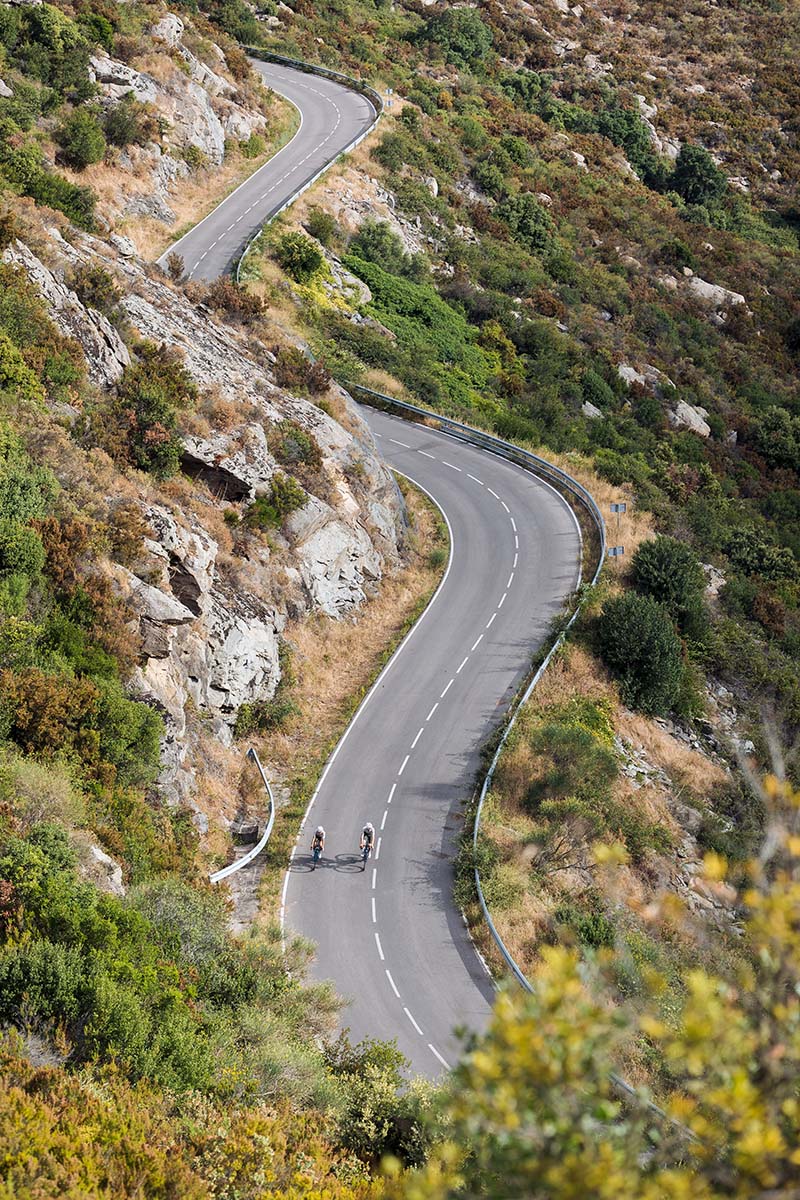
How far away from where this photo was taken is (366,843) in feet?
64.6

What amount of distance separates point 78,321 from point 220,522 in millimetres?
6349

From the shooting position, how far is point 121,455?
890 inches

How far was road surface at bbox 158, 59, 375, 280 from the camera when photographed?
137 feet

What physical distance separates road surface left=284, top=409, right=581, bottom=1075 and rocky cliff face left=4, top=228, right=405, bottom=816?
2.87 m

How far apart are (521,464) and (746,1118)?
35.5 m

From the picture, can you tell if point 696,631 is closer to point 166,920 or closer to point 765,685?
point 765,685

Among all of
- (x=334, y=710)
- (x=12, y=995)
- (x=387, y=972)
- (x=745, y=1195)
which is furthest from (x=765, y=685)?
(x=745, y=1195)

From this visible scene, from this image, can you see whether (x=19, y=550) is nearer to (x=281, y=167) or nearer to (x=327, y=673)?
(x=327, y=673)

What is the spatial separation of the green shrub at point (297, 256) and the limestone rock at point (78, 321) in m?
19.4

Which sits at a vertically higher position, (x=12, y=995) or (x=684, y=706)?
(x=12, y=995)

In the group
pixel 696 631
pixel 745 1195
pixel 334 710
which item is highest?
pixel 745 1195

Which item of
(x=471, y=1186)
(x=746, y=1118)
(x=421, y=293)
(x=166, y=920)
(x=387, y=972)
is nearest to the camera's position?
(x=746, y=1118)

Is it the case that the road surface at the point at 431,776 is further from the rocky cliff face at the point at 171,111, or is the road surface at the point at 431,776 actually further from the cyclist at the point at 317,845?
the rocky cliff face at the point at 171,111

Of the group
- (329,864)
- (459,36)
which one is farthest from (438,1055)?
(459,36)
